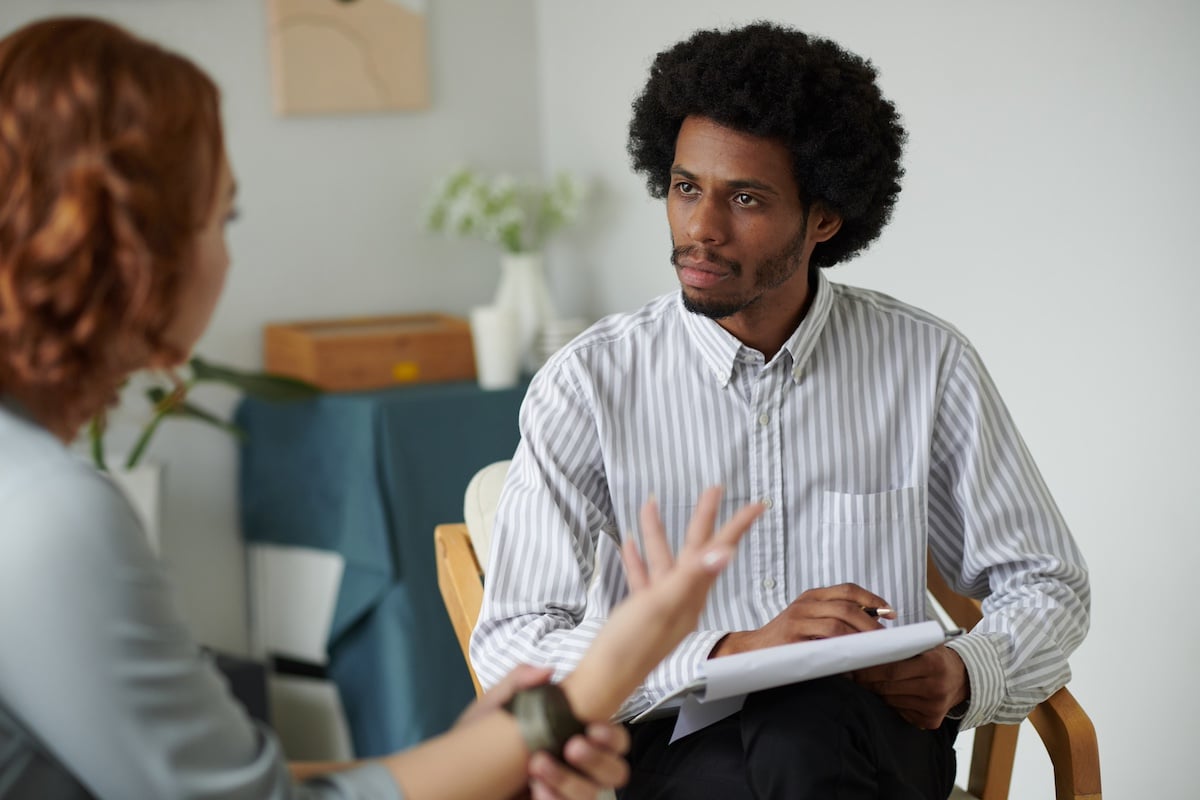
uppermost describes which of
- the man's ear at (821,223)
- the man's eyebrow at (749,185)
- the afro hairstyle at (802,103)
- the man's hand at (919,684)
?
the afro hairstyle at (802,103)

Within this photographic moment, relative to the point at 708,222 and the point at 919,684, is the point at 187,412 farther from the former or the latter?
the point at 919,684

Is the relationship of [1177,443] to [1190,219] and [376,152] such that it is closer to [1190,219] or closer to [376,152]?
[1190,219]

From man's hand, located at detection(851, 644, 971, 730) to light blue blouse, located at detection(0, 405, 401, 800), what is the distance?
73 centimetres

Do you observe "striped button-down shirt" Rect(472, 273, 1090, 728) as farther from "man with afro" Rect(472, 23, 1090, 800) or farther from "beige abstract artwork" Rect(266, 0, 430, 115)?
"beige abstract artwork" Rect(266, 0, 430, 115)

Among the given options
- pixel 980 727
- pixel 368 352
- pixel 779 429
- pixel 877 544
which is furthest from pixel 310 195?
pixel 980 727

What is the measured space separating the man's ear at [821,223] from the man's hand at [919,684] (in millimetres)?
598

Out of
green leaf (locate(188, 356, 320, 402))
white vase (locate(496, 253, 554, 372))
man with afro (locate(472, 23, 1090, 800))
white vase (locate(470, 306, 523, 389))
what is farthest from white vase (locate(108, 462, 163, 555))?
man with afro (locate(472, 23, 1090, 800))

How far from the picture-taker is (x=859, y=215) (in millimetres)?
1692

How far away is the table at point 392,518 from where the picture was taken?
274cm

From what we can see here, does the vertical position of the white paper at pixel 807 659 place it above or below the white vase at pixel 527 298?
below

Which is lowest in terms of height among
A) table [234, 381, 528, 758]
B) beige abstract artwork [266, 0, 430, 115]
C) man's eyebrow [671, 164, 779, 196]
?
table [234, 381, 528, 758]

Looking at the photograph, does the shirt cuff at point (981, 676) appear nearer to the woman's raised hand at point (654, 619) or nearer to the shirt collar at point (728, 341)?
the shirt collar at point (728, 341)

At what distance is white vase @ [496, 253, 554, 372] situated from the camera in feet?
10.1

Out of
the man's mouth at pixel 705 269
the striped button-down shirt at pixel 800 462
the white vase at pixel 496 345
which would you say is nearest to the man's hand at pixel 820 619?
the striped button-down shirt at pixel 800 462
